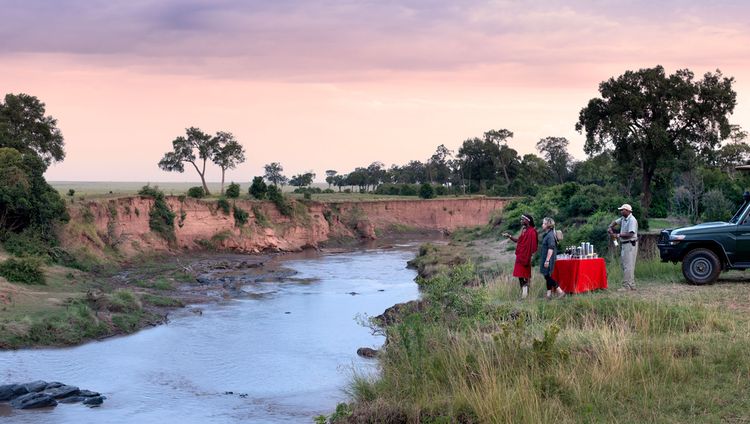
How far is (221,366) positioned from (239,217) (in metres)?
38.3

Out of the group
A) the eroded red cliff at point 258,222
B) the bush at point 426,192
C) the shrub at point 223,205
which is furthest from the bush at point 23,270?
the bush at point 426,192

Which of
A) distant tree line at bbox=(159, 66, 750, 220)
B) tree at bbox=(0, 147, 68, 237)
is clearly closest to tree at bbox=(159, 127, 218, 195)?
distant tree line at bbox=(159, 66, 750, 220)

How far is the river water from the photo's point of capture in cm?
1608

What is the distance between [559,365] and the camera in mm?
10984

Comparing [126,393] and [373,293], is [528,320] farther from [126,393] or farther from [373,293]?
[373,293]

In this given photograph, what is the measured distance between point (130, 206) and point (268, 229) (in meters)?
13.4

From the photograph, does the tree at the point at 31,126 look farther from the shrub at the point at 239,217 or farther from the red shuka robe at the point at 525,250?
the red shuka robe at the point at 525,250

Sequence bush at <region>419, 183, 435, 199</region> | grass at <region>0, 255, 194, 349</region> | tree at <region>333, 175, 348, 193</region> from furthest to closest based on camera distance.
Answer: tree at <region>333, 175, 348, 193</region> < bush at <region>419, 183, 435, 199</region> < grass at <region>0, 255, 194, 349</region>

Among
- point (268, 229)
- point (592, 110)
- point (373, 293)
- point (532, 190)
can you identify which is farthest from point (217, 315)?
point (532, 190)

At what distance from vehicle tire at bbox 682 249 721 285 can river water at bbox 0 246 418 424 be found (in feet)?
25.5

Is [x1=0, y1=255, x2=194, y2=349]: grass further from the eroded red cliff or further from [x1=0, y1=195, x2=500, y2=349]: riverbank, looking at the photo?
the eroded red cliff

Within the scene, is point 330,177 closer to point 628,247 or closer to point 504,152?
point 504,152

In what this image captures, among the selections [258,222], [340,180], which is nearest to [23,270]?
[258,222]

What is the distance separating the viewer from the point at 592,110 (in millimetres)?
45812
